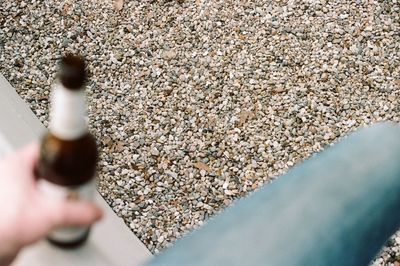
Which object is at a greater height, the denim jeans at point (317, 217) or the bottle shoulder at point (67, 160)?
the bottle shoulder at point (67, 160)

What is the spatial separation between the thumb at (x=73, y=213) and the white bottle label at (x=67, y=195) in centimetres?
4

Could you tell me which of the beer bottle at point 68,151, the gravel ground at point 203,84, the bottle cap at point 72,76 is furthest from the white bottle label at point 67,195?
→ the gravel ground at point 203,84

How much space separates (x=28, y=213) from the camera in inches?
26.9

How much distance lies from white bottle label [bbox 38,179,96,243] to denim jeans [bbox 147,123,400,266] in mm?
168

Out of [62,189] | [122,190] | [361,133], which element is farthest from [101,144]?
[62,189]

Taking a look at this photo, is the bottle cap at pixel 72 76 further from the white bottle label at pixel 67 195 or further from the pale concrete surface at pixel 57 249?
the pale concrete surface at pixel 57 249

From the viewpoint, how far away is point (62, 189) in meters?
0.75

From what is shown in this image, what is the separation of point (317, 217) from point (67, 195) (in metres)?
0.43

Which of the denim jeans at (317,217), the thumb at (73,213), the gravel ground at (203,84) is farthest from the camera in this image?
the gravel ground at (203,84)

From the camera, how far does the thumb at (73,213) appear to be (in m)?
0.67

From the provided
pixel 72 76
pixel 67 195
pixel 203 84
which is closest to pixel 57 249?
pixel 67 195

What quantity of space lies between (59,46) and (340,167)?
1140 millimetres

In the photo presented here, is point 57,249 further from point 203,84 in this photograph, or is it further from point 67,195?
point 203,84

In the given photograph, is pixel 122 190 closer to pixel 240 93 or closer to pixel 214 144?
pixel 214 144
